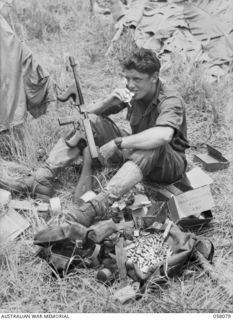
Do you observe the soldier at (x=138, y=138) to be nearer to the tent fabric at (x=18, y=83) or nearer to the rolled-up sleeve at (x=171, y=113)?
the rolled-up sleeve at (x=171, y=113)

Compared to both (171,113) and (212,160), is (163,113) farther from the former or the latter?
(212,160)

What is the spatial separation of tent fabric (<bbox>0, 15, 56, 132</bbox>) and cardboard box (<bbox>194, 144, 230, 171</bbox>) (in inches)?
67.2

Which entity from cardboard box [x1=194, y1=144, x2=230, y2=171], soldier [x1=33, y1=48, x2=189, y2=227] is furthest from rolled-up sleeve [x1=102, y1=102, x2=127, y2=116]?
cardboard box [x1=194, y1=144, x2=230, y2=171]

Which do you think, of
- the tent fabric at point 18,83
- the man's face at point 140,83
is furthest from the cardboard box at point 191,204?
the tent fabric at point 18,83

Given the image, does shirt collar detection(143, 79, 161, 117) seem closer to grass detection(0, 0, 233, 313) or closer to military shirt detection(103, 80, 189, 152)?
military shirt detection(103, 80, 189, 152)

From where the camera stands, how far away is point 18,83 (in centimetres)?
505

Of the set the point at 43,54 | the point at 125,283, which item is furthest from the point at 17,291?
the point at 43,54

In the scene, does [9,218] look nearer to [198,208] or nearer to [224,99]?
[198,208]

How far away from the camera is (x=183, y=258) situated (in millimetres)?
3359

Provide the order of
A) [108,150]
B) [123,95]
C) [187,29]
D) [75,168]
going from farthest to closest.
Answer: [187,29] < [75,168] < [123,95] < [108,150]

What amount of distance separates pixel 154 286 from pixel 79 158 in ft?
5.78

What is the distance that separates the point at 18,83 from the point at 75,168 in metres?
1.13

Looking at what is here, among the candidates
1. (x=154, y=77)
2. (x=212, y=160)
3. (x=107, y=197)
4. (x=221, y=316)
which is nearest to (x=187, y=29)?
(x=212, y=160)

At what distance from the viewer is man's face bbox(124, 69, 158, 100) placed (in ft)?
13.2
